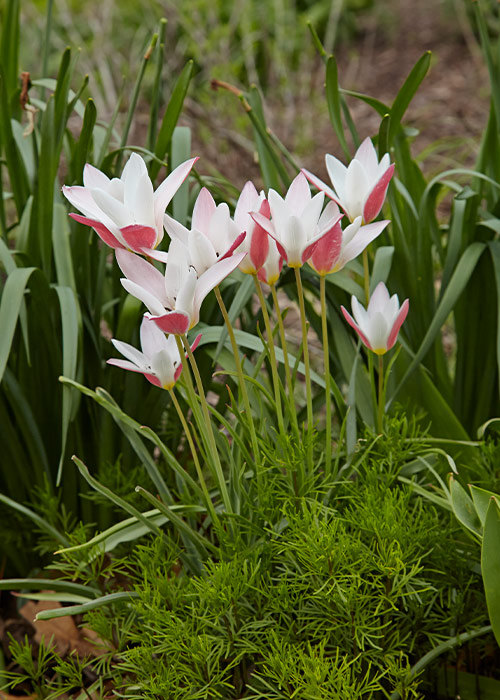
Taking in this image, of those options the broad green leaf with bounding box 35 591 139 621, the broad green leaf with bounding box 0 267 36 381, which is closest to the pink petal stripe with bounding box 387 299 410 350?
the broad green leaf with bounding box 35 591 139 621

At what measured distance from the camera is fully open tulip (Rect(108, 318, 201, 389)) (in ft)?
3.21

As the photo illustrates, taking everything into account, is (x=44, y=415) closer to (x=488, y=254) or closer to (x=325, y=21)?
(x=488, y=254)

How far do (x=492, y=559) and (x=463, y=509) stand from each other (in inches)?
4.5

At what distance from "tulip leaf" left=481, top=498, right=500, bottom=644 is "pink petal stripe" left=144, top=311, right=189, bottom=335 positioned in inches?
16.7

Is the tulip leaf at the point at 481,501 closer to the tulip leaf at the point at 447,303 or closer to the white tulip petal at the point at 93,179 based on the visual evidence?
the tulip leaf at the point at 447,303

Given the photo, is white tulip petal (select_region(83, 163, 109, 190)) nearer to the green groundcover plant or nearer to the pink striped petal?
the green groundcover plant

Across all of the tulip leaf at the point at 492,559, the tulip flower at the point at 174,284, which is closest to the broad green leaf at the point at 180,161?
the tulip flower at the point at 174,284

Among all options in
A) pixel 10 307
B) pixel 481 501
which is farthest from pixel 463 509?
pixel 10 307

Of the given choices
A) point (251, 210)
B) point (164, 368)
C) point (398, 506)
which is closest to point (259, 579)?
point (398, 506)

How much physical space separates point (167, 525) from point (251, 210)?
2.10ft

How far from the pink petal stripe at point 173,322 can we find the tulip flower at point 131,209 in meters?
0.09

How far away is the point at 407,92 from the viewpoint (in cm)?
143

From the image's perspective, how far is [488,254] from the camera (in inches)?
59.8

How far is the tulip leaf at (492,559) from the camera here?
924 mm
